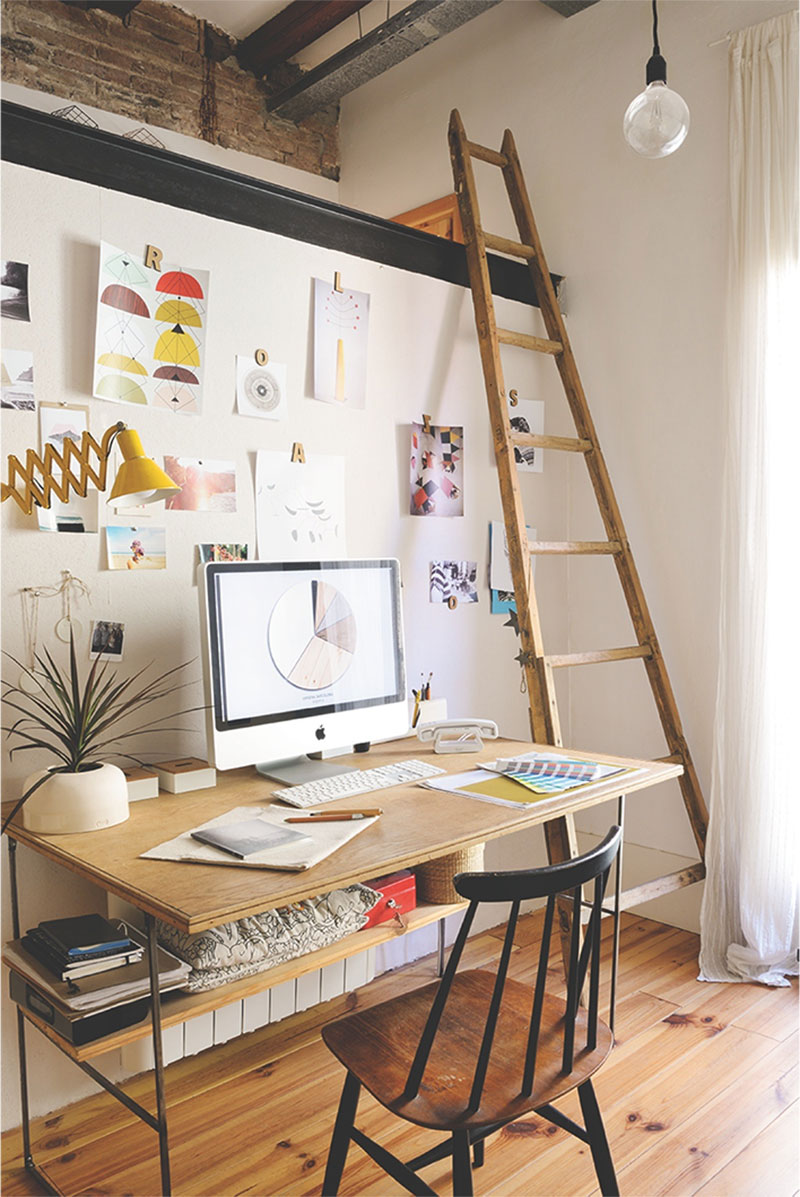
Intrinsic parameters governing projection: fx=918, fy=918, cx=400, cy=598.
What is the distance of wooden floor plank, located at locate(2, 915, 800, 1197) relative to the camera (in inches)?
68.7

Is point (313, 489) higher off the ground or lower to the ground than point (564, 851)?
higher

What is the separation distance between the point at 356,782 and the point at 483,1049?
738 mm

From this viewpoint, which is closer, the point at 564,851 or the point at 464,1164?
the point at 464,1164

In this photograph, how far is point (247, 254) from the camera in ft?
7.38

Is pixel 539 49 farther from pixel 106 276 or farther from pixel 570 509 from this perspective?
pixel 106 276

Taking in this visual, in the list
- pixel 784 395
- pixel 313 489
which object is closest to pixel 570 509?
pixel 784 395

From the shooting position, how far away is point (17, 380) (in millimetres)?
1871

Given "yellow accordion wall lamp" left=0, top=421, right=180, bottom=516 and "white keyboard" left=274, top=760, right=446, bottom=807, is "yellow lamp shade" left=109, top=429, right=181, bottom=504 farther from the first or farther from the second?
"white keyboard" left=274, top=760, right=446, bottom=807

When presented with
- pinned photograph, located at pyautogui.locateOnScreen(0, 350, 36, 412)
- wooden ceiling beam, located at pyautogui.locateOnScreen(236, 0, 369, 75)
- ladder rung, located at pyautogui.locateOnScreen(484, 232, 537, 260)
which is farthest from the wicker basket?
wooden ceiling beam, located at pyautogui.locateOnScreen(236, 0, 369, 75)

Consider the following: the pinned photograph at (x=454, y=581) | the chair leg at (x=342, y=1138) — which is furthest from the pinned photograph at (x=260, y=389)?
the chair leg at (x=342, y=1138)

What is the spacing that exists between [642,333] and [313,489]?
4.11 ft

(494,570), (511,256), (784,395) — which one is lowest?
(494,570)

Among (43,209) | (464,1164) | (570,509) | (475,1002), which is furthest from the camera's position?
(570,509)

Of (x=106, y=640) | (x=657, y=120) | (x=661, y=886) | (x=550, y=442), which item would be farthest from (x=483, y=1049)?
(x=550, y=442)
